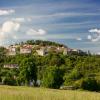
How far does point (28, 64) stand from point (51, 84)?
185 inches

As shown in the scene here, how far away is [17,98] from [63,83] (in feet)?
115

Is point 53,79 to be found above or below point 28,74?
below

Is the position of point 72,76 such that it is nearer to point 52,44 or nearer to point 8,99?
point 8,99

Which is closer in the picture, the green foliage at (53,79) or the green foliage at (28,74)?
the green foliage at (53,79)

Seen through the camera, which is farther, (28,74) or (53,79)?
(28,74)

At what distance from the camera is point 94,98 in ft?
28.7

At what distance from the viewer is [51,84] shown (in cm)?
4066

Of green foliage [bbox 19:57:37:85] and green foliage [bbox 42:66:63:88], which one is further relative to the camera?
green foliage [bbox 19:57:37:85]

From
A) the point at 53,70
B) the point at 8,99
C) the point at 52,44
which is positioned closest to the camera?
the point at 8,99

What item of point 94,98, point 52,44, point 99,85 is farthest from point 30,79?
point 52,44

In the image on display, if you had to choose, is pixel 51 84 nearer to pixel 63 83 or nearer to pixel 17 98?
pixel 63 83

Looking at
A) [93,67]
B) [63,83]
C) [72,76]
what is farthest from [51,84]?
[93,67]

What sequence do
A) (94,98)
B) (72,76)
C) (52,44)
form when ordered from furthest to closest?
1. (52,44)
2. (72,76)
3. (94,98)

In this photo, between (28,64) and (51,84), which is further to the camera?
(28,64)
